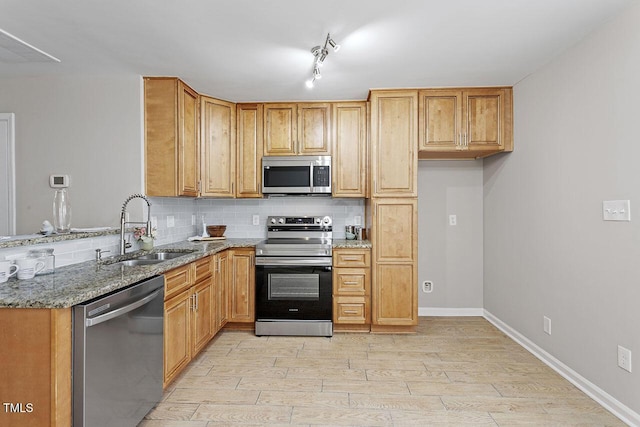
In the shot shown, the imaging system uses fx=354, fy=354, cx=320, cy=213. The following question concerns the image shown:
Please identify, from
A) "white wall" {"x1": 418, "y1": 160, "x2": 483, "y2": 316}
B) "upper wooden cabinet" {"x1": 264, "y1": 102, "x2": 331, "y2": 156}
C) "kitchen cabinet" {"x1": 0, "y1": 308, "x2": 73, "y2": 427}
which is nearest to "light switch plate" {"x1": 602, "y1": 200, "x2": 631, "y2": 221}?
"white wall" {"x1": 418, "y1": 160, "x2": 483, "y2": 316}

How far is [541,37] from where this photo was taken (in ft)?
7.97

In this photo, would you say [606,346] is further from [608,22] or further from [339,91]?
[339,91]

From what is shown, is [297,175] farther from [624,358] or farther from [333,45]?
[624,358]

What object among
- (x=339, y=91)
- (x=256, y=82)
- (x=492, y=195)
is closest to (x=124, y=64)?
(x=256, y=82)

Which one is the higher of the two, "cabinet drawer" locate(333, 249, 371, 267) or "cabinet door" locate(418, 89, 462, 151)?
"cabinet door" locate(418, 89, 462, 151)

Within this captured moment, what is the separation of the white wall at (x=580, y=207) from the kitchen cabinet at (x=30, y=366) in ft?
9.58

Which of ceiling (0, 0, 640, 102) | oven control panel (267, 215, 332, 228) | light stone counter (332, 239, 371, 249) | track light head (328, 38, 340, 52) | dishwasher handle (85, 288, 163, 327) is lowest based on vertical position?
dishwasher handle (85, 288, 163, 327)

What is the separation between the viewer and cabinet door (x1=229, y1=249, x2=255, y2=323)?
3.57 meters

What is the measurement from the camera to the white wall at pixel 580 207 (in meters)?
2.06

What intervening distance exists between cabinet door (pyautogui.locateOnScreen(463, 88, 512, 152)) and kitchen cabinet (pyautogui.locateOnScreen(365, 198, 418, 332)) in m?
0.85

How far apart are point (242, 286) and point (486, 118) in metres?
2.93

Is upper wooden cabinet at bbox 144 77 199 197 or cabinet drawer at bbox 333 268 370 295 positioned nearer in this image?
upper wooden cabinet at bbox 144 77 199 197

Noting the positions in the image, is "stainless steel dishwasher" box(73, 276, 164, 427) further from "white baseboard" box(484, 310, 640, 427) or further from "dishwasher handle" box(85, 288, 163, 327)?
"white baseboard" box(484, 310, 640, 427)

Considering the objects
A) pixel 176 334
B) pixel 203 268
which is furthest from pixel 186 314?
pixel 203 268
